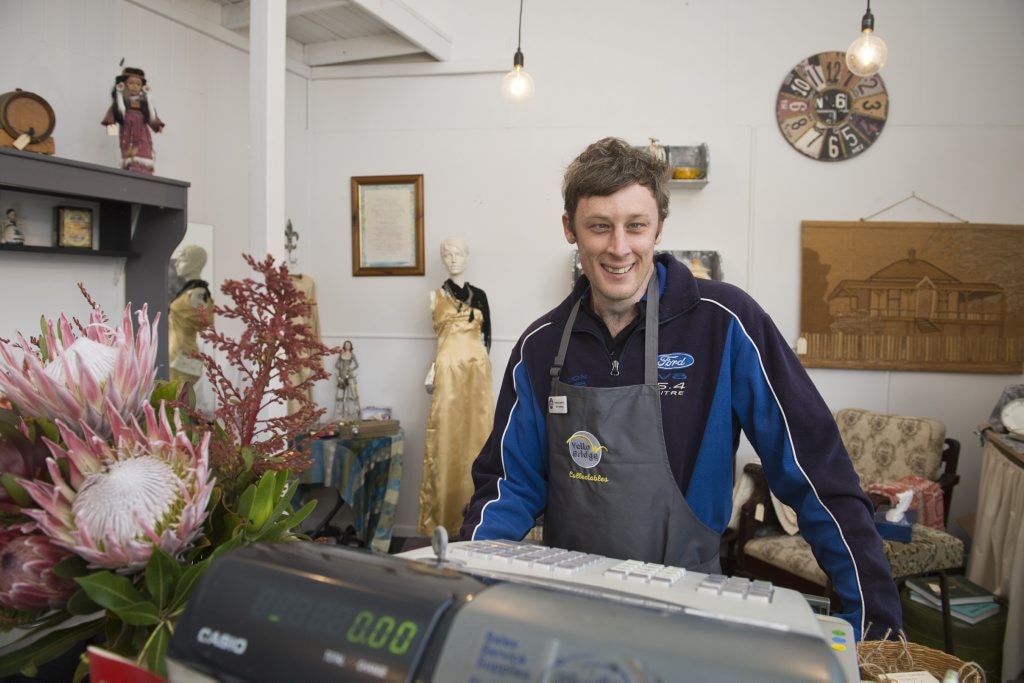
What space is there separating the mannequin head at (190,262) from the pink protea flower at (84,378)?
349cm

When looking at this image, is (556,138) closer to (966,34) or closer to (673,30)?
(673,30)

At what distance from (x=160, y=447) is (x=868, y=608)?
106cm

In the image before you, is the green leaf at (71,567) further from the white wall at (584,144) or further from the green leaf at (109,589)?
the white wall at (584,144)

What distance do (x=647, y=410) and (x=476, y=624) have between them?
1058 millimetres

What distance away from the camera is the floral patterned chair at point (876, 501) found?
3.29 metres

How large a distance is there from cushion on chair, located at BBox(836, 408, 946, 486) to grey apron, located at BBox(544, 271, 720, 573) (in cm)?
273

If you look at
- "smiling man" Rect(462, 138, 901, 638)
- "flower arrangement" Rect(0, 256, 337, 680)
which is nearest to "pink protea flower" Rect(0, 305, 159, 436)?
"flower arrangement" Rect(0, 256, 337, 680)

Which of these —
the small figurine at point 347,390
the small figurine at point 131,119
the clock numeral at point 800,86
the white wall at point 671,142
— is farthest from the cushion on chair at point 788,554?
the small figurine at point 131,119

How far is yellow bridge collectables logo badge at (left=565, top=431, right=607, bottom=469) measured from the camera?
1515mm

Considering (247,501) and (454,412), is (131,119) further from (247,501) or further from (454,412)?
(247,501)

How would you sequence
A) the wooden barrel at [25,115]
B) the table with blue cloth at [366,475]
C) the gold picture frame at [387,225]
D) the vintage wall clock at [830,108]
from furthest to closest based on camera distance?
1. the gold picture frame at [387,225]
2. the vintage wall clock at [830,108]
3. the table with blue cloth at [366,475]
4. the wooden barrel at [25,115]

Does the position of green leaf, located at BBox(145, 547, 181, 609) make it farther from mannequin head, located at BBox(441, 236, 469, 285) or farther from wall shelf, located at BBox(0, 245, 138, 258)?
mannequin head, located at BBox(441, 236, 469, 285)

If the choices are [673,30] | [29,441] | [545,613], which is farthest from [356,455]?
[545,613]

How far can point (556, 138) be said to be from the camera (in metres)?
4.99
